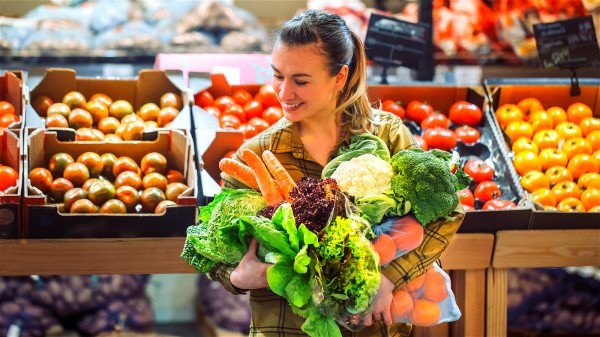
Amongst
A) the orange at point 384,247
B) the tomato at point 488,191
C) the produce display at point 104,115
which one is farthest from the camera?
the produce display at point 104,115

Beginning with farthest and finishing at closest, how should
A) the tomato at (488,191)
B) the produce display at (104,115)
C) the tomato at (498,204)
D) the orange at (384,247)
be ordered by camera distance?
the produce display at (104,115), the tomato at (488,191), the tomato at (498,204), the orange at (384,247)

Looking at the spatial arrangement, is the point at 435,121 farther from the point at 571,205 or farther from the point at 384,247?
the point at 384,247

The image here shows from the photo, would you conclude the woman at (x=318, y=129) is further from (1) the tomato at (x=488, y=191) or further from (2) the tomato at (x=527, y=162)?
(2) the tomato at (x=527, y=162)

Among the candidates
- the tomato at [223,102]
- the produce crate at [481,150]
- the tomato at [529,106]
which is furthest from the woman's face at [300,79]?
the tomato at [529,106]

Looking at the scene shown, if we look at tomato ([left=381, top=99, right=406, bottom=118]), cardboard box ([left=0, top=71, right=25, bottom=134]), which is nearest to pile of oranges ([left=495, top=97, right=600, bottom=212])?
tomato ([left=381, top=99, right=406, bottom=118])

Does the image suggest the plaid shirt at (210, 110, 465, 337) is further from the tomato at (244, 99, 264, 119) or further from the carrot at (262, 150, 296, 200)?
the tomato at (244, 99, 264, 119)

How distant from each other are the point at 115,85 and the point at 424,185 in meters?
1.97

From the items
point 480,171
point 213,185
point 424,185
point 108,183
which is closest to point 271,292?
point 424,185

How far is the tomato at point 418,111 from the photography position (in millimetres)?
3479

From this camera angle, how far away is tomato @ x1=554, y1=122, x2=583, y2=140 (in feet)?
11.1

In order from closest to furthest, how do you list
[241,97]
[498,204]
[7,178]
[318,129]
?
[318,129]
[7,178]
[498,204]
[241,97]

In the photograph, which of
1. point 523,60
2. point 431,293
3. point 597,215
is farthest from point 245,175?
point 523,60

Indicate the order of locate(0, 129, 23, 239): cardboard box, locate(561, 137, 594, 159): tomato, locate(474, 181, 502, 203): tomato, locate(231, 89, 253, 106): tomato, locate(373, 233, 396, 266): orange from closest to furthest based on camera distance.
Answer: locate(373, 233, 396, 266): orange
locate(0, 129, 23, 239): cardboard box
locate(474, 181, 502, 203): tomato
locate(561, 137, 594, 159): tomato
locate(231, 89, 253, 106): tomato

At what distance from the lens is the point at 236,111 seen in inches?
136
